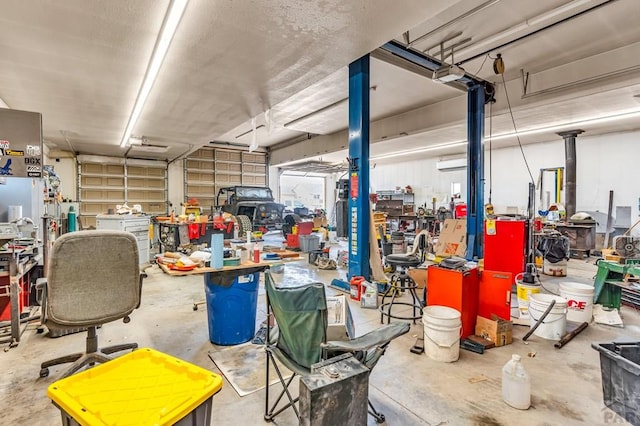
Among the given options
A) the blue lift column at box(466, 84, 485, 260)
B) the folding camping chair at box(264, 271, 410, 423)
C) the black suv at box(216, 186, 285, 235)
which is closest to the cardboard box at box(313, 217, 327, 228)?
the black suv at box(216, 186, 285, 235)

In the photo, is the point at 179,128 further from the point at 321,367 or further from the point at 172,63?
the point at 321,367

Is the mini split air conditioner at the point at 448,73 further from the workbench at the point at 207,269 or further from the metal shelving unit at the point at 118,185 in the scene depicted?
the metal shelving unit at the point at 118,185

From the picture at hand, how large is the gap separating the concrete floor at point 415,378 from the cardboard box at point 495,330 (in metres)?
0.07

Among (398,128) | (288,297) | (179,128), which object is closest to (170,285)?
(179,128)

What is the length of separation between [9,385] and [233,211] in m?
7.91

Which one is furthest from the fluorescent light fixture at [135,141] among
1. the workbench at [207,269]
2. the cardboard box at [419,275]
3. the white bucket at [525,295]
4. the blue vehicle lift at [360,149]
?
the white bucket at [525,295]

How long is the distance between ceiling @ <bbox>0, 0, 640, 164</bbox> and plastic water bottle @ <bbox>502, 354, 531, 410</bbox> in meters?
2.91

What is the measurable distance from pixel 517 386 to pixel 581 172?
9.23 metres

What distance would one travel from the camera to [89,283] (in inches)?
85.3

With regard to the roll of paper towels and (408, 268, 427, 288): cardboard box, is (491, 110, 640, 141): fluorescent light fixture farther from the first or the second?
the roll of paper towels

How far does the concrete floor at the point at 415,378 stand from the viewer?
1954mm

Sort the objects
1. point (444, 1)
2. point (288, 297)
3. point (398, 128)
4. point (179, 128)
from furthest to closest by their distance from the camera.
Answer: point (398, 128), point (179, 128), point (444, 1), point (288, 297)

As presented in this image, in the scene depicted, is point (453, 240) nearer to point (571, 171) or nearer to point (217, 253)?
point (571, 171)

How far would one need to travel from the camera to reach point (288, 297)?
5.66 feet
